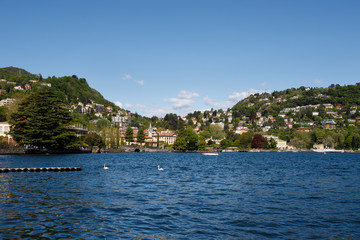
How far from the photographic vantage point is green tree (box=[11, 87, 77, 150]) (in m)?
79.9

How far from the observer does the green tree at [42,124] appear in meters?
79.9

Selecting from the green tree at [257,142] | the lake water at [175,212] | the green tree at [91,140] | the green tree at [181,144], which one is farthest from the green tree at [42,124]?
the green tree at [257,142]

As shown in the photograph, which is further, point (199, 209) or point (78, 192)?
point (78, 192)

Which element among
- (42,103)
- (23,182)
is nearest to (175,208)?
(23,182)

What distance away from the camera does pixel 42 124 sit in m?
79.4

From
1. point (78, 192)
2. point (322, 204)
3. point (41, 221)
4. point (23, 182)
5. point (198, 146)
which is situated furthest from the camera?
point (198, 146)

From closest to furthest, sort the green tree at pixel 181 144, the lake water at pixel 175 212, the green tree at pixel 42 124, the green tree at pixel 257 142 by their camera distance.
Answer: the lake water at pixel 175 212 → the green tree at pixel 42 124 → the green tree at pixel 181 144 → the green tree at pixel 257 142

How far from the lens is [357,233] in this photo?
14.3 metres

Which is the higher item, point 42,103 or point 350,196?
point 42,103

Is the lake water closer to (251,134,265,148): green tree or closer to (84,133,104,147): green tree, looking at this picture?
(84,133,104,147): green tree

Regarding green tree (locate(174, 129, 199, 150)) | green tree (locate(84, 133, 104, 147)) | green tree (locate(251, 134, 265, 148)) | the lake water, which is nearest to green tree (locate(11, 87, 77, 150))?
green tree (locate(84, 133, 104, 147))

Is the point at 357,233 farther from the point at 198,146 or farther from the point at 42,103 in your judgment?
the point at 198,146

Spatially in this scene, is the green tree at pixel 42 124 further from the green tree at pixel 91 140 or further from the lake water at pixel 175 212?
the lake water at pixel 175 212

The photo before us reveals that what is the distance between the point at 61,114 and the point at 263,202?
7461 centimetres
